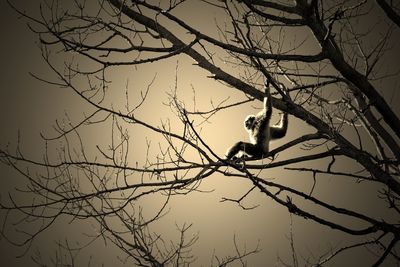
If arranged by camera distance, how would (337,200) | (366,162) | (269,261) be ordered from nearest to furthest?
(366,162) < (269,261) < (337,200)

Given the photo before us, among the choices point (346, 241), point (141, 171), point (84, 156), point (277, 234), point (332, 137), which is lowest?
point (332, 137)

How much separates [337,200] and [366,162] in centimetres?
11183

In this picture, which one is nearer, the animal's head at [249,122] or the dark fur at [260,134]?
the dark fur at [260,134]

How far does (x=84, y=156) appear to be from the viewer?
4508 millimetres

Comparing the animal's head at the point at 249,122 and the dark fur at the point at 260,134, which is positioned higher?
the animal's head at the point at 249,122

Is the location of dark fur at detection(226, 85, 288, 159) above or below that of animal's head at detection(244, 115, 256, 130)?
below

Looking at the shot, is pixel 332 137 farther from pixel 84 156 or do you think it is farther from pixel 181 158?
pixel 84 156

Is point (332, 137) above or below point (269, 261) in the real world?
below

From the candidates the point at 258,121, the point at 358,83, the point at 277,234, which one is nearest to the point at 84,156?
the point at 358,83

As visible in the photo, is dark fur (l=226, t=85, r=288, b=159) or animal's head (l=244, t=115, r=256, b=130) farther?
animal's head (l=244, t=115, r=256, b=130)

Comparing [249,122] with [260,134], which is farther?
[249,122]

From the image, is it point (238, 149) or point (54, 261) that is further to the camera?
point (238, 149)

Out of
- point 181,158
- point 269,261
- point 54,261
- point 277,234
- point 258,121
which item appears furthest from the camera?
point 277,234

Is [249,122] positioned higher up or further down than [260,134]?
higher up
